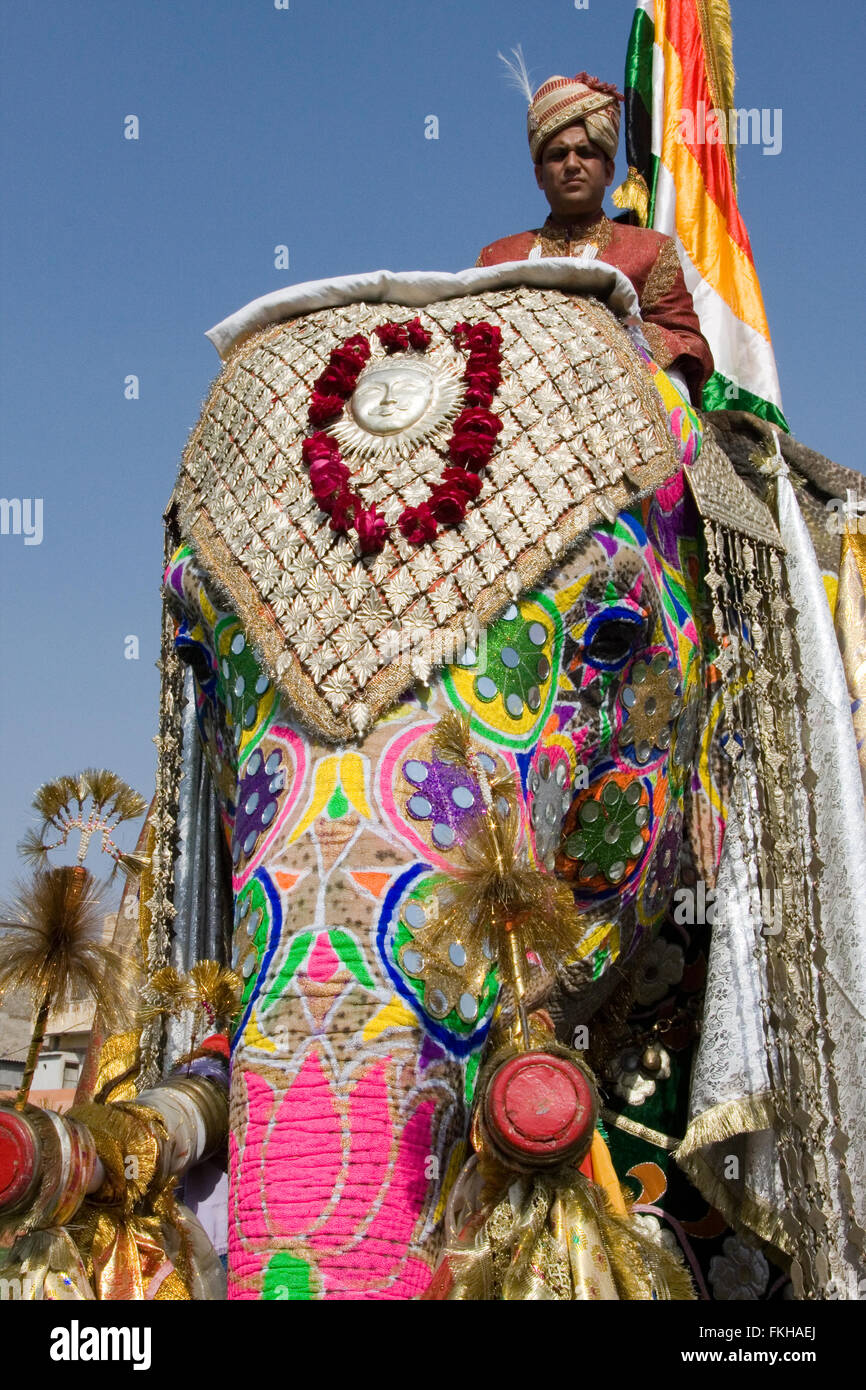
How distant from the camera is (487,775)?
3.02 meters

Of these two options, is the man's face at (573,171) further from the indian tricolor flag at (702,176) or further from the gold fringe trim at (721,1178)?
the gold fringe trim at (721,1178)

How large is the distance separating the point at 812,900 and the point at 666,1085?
610mm

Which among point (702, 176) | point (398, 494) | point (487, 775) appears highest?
point (702, 176)

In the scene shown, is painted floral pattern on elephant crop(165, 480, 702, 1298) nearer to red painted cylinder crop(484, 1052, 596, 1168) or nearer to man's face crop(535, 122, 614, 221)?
red painted cylinder crop(484, 1052, 596, 1168)

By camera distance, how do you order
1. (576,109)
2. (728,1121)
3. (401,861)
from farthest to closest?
(576,109), (728,1121), (401,861)

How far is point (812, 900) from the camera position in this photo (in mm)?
3658

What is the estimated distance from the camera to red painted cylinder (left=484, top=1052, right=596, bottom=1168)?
7.82 ft

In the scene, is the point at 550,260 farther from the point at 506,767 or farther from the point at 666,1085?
the point at 666,1085

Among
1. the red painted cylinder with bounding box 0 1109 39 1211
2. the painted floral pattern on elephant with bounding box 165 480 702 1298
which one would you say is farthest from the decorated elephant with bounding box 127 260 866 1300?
the red painted cylinder with bounding box 0 1109 39 1211

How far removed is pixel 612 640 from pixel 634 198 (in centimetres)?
247

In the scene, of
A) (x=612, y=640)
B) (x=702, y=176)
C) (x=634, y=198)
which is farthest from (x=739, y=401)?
(x=612, y=640)

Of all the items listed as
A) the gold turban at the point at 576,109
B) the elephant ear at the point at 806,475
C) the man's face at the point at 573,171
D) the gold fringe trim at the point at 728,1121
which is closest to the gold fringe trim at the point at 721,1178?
the gold fringe trim at the point at 728,1121

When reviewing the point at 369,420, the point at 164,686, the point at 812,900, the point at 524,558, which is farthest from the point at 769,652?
the point at 164,686

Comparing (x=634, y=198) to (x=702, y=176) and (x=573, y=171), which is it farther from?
(x=573, y=171)
